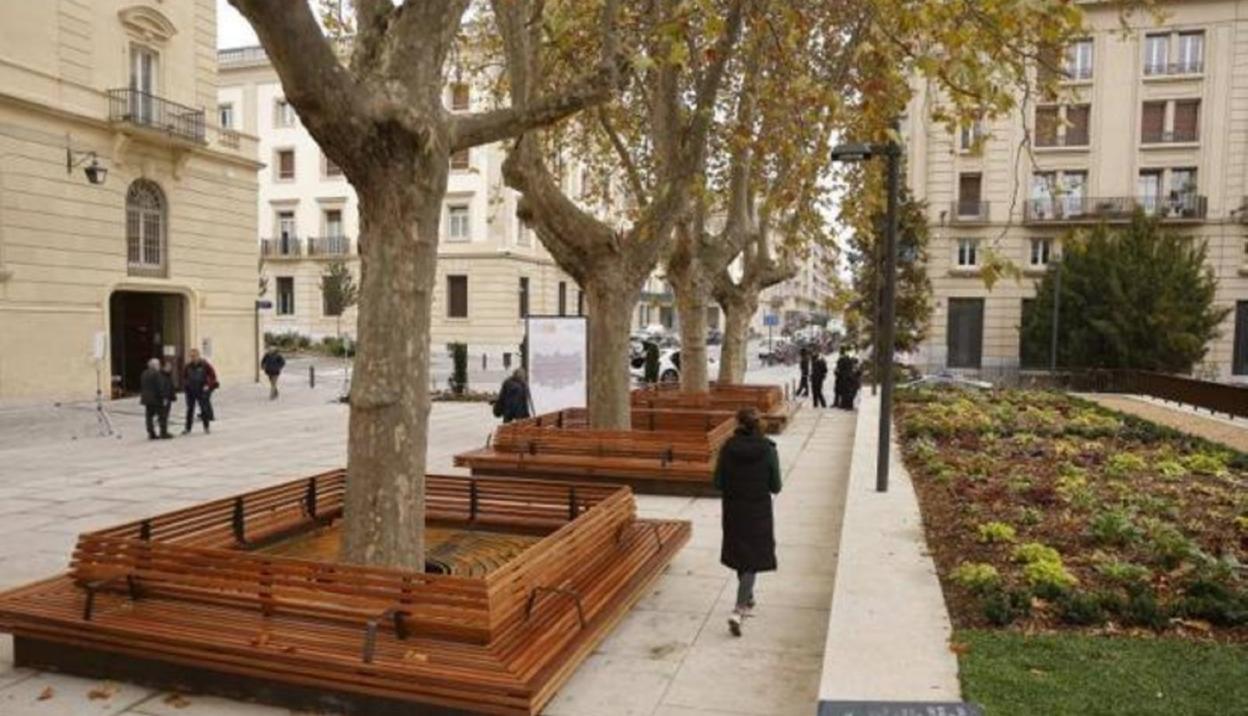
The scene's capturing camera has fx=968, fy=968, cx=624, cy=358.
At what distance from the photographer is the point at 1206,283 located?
34.3m

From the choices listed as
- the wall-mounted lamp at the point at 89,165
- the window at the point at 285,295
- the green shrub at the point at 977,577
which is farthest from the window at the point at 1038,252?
the green shrub at the point at 977,577

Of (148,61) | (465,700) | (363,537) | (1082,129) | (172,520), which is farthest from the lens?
(1082,129)

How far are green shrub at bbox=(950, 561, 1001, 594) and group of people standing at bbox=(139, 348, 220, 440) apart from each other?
14732mm

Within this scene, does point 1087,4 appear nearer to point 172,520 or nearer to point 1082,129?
point 1082,129

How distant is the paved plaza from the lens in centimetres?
547

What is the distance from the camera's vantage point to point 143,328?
28031 mm

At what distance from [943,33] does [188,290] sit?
24843 millimetres

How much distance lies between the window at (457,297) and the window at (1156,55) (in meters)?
31.9

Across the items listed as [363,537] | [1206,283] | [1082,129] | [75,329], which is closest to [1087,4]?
[1082,129]

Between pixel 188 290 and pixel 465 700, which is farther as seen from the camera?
pixel 188 290

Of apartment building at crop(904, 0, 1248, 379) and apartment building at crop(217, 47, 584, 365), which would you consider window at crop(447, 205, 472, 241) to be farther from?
apartment building at crop(904, 0, 1248, 379)

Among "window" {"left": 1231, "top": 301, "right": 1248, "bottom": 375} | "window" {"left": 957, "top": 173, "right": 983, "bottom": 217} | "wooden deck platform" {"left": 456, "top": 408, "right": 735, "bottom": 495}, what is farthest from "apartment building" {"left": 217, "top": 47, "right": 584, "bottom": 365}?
"wooden deck platform" {"left": 456, "top": 408, "right": 735, "bottom": 495}

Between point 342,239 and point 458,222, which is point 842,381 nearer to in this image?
point 458,222

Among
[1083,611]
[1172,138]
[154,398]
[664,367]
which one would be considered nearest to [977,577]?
[1083,611]
